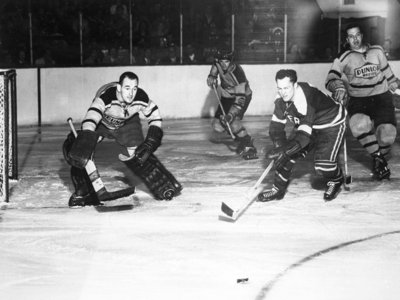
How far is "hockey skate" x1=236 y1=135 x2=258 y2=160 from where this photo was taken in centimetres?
860

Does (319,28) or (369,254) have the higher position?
(319,28)

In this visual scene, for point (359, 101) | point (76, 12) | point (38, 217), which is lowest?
point (38, 217)

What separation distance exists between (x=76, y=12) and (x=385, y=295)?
868cm

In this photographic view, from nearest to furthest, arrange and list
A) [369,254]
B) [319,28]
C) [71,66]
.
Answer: [369,254] < [71,66] < [319,28]

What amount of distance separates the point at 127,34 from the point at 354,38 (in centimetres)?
549

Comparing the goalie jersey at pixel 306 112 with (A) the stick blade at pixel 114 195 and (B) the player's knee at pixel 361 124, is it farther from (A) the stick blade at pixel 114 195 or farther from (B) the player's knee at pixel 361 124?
(A) the stick blade at pixel 114 195

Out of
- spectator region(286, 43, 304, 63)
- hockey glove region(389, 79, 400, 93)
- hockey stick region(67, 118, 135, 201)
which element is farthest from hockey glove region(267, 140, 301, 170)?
spectator region(286, 43, 304, 63)

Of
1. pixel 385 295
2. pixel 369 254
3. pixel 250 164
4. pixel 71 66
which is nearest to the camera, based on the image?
pixel 385 295

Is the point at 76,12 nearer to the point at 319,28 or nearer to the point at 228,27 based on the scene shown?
the point at 228,27

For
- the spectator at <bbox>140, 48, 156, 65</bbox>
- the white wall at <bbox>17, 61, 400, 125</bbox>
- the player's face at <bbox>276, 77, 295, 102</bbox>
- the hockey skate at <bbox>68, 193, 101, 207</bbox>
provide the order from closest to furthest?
1. the player's face at <bbox>276, 77, 295, 102</bbox>
2. the hockey skate at <bbox>68, 193, 101, 207</bbox>
3. the white wall at <bbox>17, 61, 400, 125</bbox>
4. the spectator at <bbox>140, 48, 156, 65</bbox>

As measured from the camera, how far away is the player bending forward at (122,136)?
612 centimetres

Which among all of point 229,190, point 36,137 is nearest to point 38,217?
point 229,190

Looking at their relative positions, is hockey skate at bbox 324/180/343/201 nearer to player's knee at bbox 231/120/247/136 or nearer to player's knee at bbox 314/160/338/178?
player's knee at bbox 314/160/338/178

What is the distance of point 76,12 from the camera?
11.8 meters
